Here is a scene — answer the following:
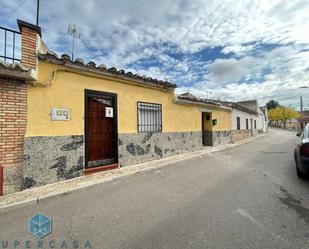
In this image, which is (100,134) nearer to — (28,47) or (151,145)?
(151,145)

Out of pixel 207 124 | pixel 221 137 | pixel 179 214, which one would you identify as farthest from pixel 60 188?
pixel 221 137

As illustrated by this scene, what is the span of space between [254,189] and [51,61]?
640 centimetres

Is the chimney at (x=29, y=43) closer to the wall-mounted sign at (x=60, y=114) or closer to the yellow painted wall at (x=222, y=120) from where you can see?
the wall-mounted sign at (x=60, y=114)

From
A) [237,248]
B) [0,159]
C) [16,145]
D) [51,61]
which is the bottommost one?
[237,248]

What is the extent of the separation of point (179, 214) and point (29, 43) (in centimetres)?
549

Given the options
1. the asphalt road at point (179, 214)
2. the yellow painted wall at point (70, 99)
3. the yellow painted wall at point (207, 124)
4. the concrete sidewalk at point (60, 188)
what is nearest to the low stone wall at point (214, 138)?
the yellow painted wall at point (207, 124)

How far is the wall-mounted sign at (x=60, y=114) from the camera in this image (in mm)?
5559

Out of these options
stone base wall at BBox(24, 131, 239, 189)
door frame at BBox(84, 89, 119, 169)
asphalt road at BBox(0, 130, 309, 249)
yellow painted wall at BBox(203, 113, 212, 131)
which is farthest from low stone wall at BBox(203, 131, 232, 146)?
door frame at BBox(84, 89, 119, 169)

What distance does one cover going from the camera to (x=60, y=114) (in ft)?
18.7

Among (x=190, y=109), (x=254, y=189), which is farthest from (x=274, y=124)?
Result: (x=254, y=189)

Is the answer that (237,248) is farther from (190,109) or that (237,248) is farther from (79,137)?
(190,109)

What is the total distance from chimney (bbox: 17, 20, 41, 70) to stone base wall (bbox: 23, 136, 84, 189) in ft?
6.50

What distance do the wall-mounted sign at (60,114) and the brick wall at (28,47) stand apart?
4.09 ft

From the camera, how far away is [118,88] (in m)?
7.27
